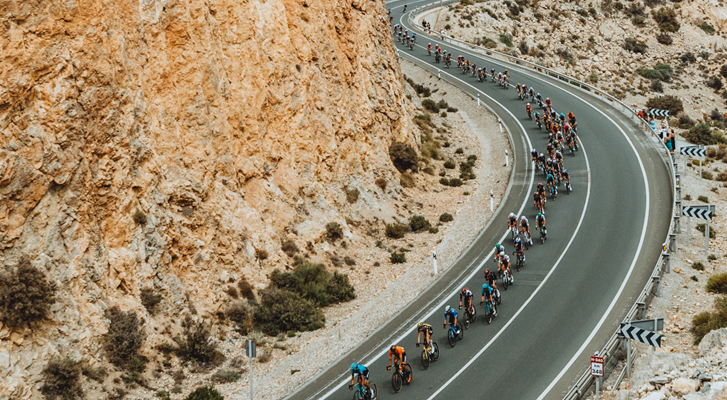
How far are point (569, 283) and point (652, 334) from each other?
8.08 meters

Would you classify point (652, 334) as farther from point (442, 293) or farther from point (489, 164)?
point (489, 164)

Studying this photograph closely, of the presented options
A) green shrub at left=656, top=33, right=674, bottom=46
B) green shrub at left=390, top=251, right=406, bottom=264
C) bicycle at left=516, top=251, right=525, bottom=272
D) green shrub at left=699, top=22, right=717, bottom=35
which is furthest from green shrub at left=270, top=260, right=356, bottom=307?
green shrub at left=699, top=22, right=717, bottom=35

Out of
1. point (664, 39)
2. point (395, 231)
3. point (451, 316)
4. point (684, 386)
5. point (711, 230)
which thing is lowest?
point (451, 316)

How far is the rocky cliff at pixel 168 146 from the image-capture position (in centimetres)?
1590

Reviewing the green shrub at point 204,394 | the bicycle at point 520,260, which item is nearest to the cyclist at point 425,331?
the green shrub at point 204,394

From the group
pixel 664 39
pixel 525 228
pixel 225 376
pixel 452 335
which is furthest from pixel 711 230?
pixel 664 39

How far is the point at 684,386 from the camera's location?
1248 centimetres

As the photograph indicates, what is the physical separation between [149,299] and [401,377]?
24.3 feet

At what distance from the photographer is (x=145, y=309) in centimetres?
1797

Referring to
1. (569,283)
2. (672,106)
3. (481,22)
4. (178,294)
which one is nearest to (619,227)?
(569,283)

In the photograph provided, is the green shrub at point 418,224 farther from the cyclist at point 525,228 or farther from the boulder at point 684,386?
the boulder at point 684,386

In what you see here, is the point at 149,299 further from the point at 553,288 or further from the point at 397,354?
the point at 553,288

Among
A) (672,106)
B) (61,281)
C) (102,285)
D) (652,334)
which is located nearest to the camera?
(652,334)

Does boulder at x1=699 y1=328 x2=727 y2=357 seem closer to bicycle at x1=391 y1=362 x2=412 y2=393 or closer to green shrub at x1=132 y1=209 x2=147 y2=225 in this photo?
bicycle at x1=391 y1=362 x2=412 y2=393
